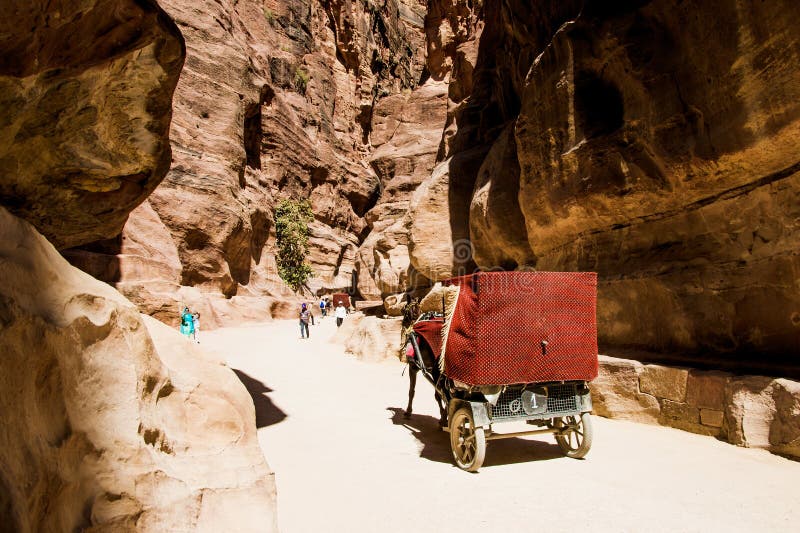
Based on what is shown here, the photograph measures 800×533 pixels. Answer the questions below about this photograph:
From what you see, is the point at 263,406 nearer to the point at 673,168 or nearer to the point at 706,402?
the point at 706,402

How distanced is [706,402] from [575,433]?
1517 mm

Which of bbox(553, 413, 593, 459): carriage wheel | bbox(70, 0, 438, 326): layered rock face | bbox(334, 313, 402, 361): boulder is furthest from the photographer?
bbox(70, 0, 438, 326): layered rock face

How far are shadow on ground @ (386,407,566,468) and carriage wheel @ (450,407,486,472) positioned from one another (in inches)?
9.9

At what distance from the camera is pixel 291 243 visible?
3362cm

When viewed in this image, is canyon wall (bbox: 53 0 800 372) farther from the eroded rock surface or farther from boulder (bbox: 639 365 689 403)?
the eroded rock surface

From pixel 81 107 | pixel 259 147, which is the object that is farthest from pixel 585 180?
pixel 259 147

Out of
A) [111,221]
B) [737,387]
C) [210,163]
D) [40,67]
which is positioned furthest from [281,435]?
[210,163]

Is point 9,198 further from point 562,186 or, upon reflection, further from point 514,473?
point 562,186

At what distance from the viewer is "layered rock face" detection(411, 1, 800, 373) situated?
4.77 metres

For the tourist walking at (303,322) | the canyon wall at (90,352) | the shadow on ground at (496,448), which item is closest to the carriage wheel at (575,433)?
the shadow on ground at (496,448)

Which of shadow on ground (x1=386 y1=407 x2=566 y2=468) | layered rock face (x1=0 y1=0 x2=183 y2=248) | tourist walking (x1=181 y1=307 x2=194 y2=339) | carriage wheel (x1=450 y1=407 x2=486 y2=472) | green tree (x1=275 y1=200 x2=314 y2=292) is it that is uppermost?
green tree (x1=275 y1=200 x2=314 y2=292)

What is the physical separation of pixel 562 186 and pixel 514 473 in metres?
5.05

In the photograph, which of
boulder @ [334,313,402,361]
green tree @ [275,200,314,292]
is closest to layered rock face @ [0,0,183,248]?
boulder @ [334,313,402,361]

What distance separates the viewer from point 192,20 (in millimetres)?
24703
